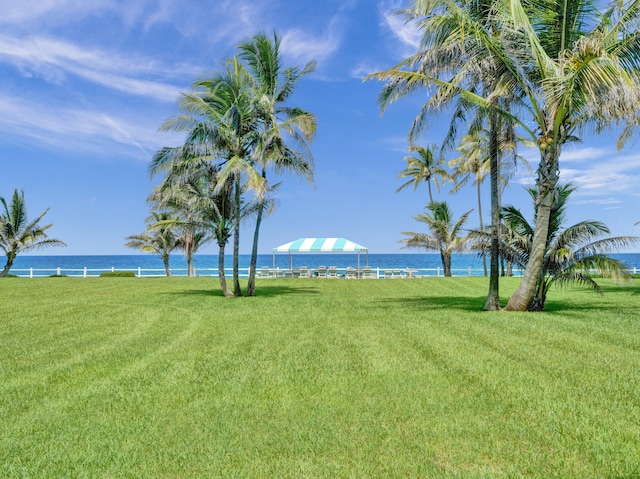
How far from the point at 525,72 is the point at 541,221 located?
3548 mm

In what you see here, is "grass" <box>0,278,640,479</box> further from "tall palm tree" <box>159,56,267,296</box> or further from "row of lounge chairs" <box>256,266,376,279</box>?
"row of lounge chairs" <box>256,266,376,279</box>

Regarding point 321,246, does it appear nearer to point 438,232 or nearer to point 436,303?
point 438,232

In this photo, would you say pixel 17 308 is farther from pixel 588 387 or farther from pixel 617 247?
pixel 617 247

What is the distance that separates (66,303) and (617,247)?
14687 millimetres

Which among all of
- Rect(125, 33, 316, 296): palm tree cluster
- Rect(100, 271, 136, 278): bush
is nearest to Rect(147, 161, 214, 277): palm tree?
Rect(125, 33, 316, 296): palm tree cluster

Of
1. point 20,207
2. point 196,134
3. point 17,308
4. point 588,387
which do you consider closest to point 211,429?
point 588,387

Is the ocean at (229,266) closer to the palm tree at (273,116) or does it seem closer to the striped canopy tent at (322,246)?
the striped canopy tent at (322,246)

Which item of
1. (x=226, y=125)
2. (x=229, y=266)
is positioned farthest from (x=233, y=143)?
(x=229, y=266)

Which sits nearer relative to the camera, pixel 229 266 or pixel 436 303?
pixel 436 303

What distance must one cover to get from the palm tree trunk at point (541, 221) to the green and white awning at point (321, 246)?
1541 centimetres

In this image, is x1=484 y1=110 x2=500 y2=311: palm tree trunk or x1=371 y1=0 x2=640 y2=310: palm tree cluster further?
x1=484 y1=110 x2=500 y2=311: palm tree trunk

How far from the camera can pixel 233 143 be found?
50.9ft

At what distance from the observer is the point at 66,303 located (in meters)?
13.5

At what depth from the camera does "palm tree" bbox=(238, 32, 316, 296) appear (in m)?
15.4
